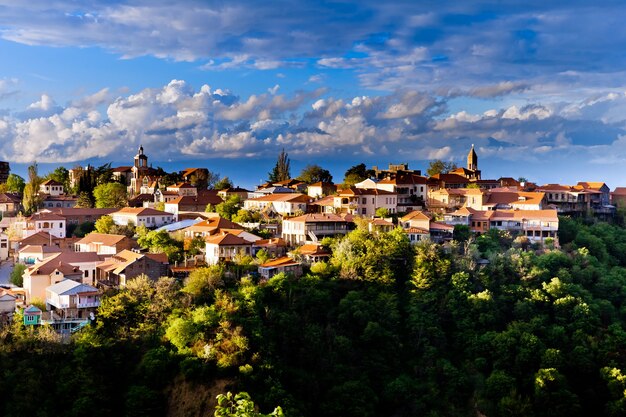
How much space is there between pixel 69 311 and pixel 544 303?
23.6 m

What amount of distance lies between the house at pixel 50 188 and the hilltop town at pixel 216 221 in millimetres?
102

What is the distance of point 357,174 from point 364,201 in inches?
450

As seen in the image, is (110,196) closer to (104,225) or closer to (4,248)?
(104,225)

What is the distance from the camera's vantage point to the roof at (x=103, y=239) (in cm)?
4203

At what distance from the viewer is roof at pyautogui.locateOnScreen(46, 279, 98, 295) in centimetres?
3319

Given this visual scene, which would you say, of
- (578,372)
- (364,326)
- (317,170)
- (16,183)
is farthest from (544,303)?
(16,183)

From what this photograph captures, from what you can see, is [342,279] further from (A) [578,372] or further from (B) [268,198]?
(B) [268,198]

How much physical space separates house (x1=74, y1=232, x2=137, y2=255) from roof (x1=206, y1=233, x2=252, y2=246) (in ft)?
17.8

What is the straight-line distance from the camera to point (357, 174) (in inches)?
2378

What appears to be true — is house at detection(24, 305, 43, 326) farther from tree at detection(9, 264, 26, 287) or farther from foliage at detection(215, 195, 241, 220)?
foliage at detection(215, 195, 241, 220)

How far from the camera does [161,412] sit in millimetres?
29344

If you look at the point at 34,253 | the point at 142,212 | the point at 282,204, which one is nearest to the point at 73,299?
the point at 34,253

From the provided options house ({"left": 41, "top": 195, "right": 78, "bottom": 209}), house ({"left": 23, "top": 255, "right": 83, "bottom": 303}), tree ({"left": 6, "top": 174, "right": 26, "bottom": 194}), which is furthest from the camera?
tree ({"left": 6, "top": 174, "right": 26, "bottom": 194})

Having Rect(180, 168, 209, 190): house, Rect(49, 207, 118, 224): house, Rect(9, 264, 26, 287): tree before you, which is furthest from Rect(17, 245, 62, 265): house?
Rect(180, 168, 209, 190): house
